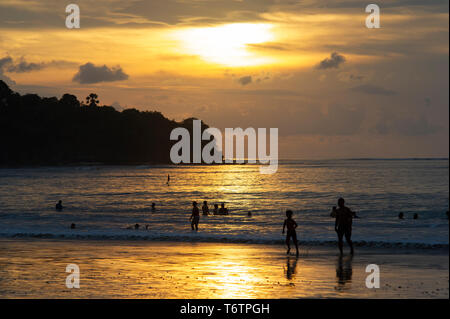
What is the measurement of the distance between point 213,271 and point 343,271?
3994mm

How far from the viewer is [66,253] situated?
22.2 m

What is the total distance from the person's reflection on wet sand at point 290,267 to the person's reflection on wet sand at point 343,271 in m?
1.34

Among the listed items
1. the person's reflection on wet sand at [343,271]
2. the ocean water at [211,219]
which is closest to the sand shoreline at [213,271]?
the person's reflection on wet sand at [343,271]

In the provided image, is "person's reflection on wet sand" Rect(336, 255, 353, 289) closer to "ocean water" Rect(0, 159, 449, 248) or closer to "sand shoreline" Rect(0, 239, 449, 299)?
"sand shoreline" Rect(0, 239, 449, 299)

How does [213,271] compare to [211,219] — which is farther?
[211,219]

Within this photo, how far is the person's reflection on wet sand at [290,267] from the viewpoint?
1684cm

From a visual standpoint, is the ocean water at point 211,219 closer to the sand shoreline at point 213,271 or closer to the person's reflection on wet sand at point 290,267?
the sand shoreline at point 213,271

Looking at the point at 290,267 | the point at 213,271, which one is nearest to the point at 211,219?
the point at 290,267

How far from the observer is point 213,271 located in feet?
57.9

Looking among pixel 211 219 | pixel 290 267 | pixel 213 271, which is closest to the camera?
pixel 213 271

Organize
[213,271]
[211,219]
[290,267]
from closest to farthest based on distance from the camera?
[213,271] < [290,267] < [211,219]

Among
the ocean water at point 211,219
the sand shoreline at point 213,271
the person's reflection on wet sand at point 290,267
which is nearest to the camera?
the sand shoreline at point 213,271

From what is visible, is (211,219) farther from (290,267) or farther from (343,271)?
(343,271)
